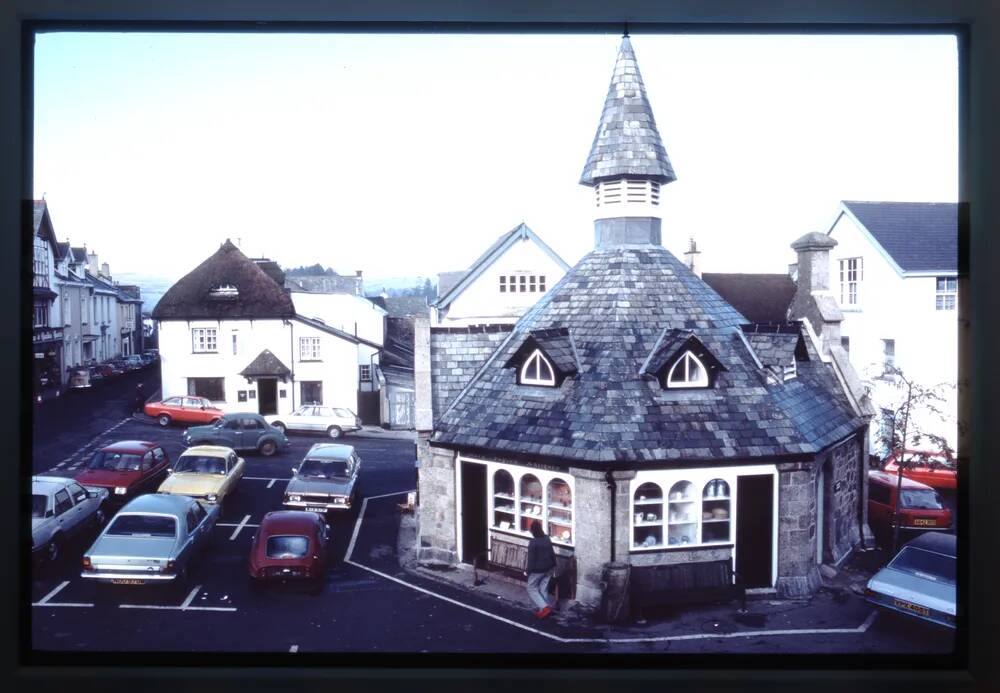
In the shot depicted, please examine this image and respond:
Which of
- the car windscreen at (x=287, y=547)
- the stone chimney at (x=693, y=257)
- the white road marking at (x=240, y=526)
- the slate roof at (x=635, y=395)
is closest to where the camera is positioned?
the car windscreen at (x=287, y=547)

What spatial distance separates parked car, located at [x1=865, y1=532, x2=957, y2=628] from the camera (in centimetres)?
424

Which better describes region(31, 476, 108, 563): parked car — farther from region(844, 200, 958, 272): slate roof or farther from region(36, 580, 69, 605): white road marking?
region(844, 200, 958, 272): slate roof

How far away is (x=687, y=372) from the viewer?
209 inches

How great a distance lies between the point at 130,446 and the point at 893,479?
20.3 feet

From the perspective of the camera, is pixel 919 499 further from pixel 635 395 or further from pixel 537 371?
pixel 537 371

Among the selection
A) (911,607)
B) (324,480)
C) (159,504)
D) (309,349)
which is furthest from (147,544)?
(911,607)

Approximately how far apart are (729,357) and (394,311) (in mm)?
3014

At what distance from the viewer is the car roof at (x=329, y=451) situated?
5.31 meters

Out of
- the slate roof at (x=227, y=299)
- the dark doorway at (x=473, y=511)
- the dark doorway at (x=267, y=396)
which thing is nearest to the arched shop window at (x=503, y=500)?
the dark doorway at (x=473, y=511)

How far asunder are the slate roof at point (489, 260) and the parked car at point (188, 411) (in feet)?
6.95

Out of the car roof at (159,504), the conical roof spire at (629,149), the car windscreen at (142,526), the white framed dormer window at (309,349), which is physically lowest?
the car windscreen at (142,526)

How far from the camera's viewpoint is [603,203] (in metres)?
5.73

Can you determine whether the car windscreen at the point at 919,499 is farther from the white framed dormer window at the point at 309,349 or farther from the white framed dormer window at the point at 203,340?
the white framed dormer window at the point at 203,340

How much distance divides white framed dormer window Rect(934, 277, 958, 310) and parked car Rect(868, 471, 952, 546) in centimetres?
135
